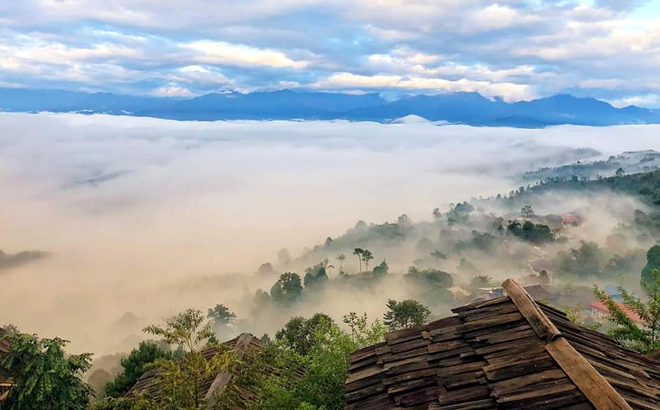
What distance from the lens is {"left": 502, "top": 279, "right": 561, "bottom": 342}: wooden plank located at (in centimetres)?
641

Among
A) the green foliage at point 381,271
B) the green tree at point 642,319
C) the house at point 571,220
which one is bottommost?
the green foliage at point 381,271

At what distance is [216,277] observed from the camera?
386 ft

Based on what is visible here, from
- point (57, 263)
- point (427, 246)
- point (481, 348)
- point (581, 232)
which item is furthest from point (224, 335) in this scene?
point (57, 263)

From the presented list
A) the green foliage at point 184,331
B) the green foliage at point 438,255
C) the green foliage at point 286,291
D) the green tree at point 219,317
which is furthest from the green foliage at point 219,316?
→ the green foliage at point 184,331

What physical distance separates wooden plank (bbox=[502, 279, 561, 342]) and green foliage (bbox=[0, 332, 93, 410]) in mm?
11565

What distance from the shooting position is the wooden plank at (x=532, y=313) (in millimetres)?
6406

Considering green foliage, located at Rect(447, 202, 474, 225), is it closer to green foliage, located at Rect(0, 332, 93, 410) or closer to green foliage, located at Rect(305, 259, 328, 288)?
green foliage, located at Rect(305, 259, 328, 288)

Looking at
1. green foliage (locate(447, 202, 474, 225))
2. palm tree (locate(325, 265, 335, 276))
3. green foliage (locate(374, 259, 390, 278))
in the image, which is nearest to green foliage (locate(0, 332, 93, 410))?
green foliage (locate(374, 259, 390, 278))

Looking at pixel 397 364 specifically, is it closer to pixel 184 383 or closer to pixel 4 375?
pixel 184 383

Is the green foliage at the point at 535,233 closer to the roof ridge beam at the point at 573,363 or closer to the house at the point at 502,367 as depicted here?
the house at the point at 502,367

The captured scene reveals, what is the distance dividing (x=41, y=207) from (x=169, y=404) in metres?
215

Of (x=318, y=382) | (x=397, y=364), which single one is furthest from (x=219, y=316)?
(x=397, y=364)

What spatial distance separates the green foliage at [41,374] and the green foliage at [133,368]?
311 inches

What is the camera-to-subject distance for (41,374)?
13391 mm
